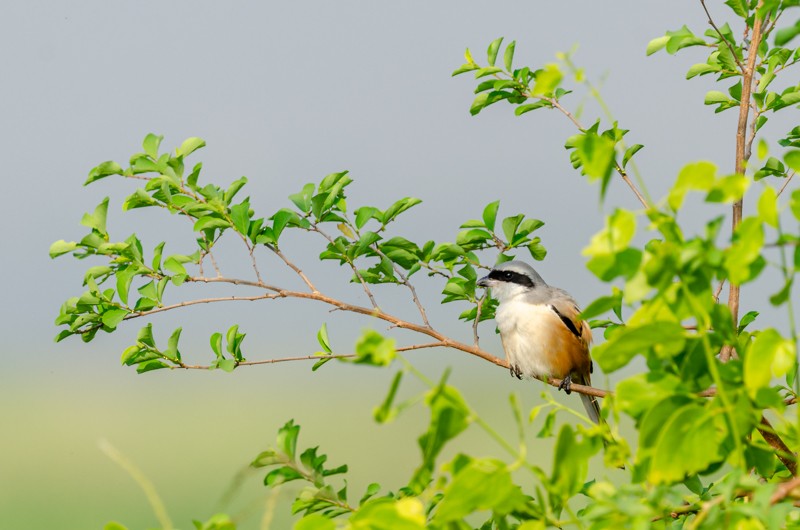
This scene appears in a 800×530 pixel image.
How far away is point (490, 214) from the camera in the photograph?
4230 millimetres

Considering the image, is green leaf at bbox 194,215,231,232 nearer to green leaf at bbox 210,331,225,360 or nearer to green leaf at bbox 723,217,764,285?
green leaf at bbox 210,331,225,360

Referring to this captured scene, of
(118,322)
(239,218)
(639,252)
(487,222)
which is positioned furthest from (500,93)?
(639,252)

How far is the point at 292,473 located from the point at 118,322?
1.47 metres

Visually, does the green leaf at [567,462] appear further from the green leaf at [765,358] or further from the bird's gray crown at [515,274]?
the bird's gray crown at [515,274]

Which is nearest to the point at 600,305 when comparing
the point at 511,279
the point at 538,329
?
the point at 538,329

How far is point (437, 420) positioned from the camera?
145 centimetres

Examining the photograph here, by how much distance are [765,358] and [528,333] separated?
4.61 m

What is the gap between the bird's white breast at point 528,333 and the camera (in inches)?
238

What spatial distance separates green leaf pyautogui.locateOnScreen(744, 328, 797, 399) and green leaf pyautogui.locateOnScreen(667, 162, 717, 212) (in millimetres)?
274

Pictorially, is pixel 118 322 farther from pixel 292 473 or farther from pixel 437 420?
pixel 437 420

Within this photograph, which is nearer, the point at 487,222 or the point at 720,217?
the point at 720,217

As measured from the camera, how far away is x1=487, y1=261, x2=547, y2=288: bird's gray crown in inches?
244

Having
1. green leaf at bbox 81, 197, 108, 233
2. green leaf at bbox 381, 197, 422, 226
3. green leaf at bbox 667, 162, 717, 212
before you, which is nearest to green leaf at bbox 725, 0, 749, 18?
green leaf at bbox 381, 197, 422, 226

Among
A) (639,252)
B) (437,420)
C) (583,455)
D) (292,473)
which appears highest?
(639,252)
